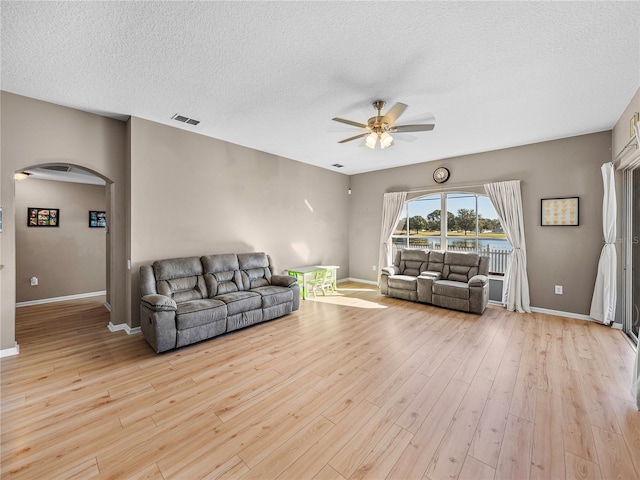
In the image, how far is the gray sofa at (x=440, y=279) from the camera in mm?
4637

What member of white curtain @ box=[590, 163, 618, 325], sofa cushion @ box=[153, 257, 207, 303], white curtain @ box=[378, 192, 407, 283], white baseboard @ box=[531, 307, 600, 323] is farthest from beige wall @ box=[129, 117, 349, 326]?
white curtain @ box=[590, 163, 618, 325]

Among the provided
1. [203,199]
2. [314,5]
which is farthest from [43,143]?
[314,5]

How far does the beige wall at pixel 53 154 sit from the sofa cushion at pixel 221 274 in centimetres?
116

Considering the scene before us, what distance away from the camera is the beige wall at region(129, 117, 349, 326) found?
382 centimetres

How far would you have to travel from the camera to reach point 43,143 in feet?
10.8

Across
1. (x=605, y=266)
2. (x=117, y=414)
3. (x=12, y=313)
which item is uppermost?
(x=605, y=266)

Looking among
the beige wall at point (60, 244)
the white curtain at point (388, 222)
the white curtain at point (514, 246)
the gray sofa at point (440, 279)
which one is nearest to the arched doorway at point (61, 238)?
the beige wall at point (60, 244)

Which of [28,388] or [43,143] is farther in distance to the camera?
[43,143]

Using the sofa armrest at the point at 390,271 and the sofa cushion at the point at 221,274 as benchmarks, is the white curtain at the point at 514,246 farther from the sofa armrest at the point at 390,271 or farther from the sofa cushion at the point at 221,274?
the sofa cushion at the point at 221,274

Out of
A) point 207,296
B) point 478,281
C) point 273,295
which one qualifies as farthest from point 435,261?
point 207,296

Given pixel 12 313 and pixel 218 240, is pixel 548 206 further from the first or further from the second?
pixel 12 313

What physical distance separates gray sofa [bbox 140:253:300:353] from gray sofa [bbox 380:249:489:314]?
226 centimetres

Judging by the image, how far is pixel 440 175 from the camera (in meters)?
5.79

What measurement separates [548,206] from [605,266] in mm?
1197
